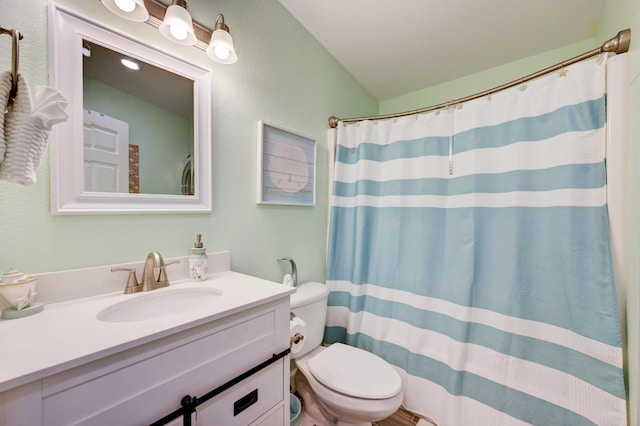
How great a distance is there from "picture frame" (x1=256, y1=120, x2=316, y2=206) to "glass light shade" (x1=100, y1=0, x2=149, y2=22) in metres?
0.60

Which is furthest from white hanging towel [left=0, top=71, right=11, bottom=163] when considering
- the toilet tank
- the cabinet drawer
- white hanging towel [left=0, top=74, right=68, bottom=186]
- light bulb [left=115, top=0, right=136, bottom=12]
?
the toilet tank

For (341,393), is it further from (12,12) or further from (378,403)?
(12,12)

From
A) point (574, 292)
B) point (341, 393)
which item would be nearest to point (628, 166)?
point (574, 292)

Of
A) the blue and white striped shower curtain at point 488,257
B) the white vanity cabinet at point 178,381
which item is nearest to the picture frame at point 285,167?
the blue and white striped shower curtain at point 488,257

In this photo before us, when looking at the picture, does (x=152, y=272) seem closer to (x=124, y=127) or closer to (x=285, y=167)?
(x=124, y=127)

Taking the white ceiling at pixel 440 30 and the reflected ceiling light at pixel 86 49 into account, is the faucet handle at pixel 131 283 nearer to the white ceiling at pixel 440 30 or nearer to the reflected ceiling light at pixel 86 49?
the reflected ceiling light at pixel 86 49

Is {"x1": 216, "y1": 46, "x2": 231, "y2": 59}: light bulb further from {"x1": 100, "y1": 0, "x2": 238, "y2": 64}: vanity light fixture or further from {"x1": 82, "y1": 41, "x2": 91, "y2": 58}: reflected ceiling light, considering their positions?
{"x1": 82, "y1": 41, "x2": 91, "y2": 58}: reflected ceiling light

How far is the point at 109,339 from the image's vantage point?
559mm

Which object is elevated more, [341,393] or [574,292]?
→ [574,292]

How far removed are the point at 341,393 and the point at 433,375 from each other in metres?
0.62

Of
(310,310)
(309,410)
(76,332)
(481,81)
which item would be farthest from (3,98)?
(481,81)

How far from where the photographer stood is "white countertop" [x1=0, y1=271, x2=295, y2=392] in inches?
18.5

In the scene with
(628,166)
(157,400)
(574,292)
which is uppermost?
(628,166)

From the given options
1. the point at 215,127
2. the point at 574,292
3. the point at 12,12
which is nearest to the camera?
the point at 12,12
